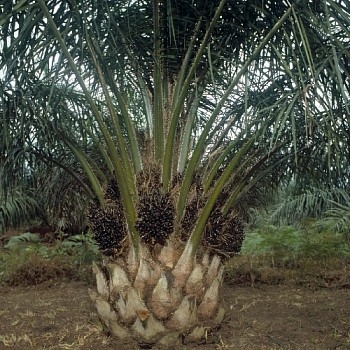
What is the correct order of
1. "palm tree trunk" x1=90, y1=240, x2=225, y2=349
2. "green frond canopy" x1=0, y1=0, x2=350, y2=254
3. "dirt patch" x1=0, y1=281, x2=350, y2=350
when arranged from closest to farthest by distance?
1. "green frond canopy" x1=0, y1=0, x2=350, y2=254
2. "palm tree trunk" x1=90, y1=240, x2=225, y2=349
3. "dirt patch" x1=0, y1=281, x2=350, y2=350

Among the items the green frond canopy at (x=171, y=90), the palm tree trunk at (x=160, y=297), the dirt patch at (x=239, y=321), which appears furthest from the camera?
the dirt patch at (x=239, y=321)

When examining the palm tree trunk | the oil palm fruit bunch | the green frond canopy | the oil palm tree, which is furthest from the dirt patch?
the green frond canopy

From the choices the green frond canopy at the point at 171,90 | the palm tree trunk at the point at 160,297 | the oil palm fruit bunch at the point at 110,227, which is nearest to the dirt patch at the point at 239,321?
the palm tree trunk at the point at 160,297

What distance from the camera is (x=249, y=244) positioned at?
754 cm

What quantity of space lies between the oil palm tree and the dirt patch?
0.26m

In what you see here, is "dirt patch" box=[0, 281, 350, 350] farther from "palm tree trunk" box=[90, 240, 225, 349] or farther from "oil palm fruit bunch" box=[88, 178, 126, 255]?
"oil palm fruit bunch" box=[88, 178, 126, 255]

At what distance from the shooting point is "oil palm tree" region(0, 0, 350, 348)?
3.45 m

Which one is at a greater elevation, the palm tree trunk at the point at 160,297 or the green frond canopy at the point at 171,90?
the green frond canopy at the point at 171,90

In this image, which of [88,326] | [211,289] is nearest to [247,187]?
[211,289]

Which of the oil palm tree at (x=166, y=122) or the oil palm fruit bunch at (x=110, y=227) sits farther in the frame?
the oil palm fruit bunch at (x=110, y=227)

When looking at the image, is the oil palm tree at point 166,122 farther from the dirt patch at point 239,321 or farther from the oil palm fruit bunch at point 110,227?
the dirt patch at point 239,321

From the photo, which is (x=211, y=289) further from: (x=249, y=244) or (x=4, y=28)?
(x=249, y=244)

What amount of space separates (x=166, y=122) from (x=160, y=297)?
127 cm

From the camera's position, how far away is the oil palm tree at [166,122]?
3453 millimetres
